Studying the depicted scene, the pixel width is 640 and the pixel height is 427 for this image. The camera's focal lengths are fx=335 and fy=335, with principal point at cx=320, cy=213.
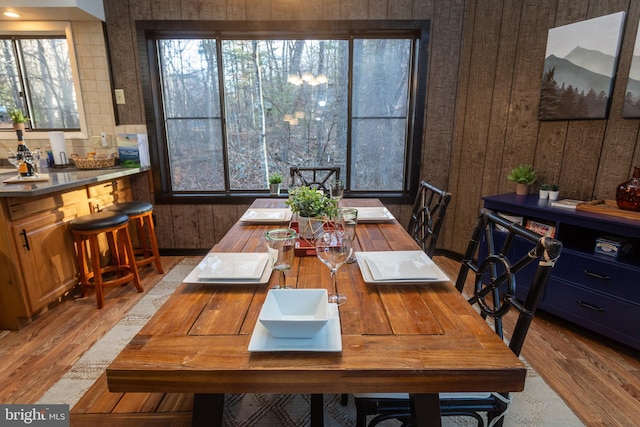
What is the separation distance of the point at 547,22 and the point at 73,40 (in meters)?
3.88

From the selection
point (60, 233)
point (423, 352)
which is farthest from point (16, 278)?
point (423, 352)

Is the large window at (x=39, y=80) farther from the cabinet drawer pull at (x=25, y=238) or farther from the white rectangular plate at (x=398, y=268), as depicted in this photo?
the white rectangular plate at (x=398, y=268)

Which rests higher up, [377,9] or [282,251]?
[377,9]

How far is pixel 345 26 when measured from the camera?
296 centimetres

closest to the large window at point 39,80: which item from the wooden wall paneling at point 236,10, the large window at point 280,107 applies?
the large window at point 280,107

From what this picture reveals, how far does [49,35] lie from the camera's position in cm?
300

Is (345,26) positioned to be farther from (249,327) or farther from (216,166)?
(249,327)

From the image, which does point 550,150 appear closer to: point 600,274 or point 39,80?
point 600,274

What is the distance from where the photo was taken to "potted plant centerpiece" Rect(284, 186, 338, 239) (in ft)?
4.96

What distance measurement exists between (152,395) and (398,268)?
1146 millimetres

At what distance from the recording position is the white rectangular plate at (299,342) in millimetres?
771

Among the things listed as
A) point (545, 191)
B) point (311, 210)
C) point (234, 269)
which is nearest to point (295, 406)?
point (234, 269)

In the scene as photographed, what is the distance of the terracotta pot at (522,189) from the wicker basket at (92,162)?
3.47 m

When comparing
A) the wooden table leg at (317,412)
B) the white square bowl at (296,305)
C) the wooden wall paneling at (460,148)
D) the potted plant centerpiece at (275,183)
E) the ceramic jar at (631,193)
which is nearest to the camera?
the white square bowl at (296,305)
